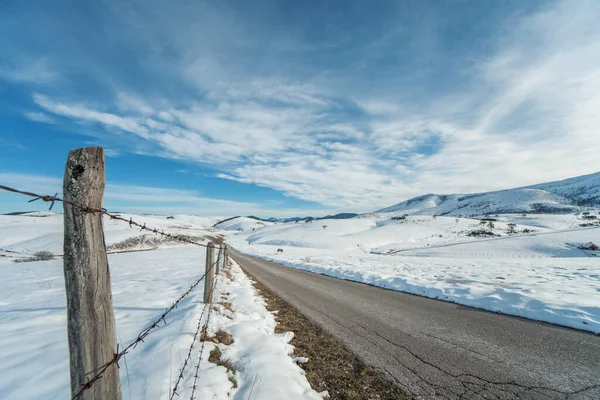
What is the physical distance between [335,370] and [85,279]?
4.08 m

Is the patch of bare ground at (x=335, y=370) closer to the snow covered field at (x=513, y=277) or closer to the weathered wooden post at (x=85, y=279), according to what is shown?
the weathered wooden post at (x=85, y=279)

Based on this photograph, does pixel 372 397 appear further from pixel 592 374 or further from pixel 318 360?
pixel 592 374

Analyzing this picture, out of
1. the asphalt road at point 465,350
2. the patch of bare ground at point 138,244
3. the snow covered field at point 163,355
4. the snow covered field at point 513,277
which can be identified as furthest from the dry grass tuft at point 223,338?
the patch of bare ground at point 138,244

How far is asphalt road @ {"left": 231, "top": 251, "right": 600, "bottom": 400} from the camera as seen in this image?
385cm

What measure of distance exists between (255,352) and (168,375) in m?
1.50

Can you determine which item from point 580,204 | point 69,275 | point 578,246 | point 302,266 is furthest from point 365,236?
point 580,204

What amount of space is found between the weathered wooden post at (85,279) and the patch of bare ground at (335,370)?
309 centimetres

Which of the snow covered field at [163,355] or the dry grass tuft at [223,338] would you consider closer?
the snow covered field at [163,355]

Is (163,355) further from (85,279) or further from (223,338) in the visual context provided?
(85,279)

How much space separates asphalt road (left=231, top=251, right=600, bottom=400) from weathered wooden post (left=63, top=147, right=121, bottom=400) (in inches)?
151

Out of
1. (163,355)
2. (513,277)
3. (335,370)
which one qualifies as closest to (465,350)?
(335,370)

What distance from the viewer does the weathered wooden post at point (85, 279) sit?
72.9 inches

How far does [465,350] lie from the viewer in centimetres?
510

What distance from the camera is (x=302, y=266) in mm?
23047
